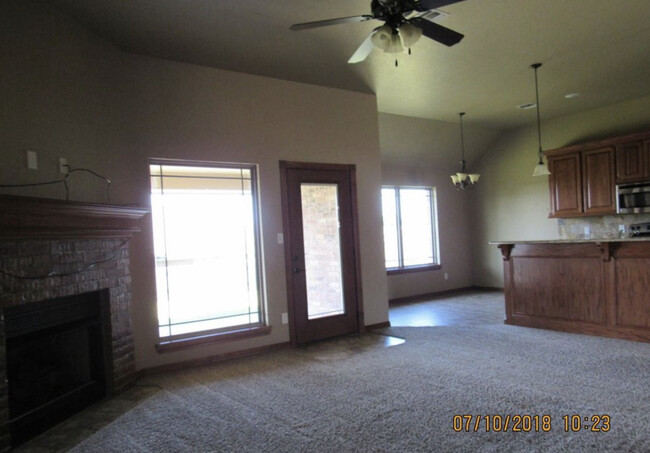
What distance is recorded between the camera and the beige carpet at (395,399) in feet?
7.85

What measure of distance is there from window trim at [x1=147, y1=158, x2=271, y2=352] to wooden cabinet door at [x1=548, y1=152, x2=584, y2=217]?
4818mm

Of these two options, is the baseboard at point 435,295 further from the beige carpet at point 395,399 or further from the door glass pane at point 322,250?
the beige carpet at point 395,399

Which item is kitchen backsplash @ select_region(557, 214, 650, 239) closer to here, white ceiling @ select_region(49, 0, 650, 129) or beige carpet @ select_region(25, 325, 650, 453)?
white ceiling @ select_region(49, 0, 650, 129)

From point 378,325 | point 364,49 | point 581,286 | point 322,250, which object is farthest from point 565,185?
point 364,49

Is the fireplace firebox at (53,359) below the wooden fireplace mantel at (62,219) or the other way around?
below

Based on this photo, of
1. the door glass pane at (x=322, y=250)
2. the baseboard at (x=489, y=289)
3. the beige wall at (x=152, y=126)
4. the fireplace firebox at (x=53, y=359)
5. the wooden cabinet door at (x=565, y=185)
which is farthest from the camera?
the baseboard at (x=489, y=289)

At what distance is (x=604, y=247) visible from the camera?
4.30m

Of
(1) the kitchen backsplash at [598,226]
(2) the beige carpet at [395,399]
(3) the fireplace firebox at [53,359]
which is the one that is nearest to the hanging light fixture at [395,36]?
(2) the beige carpet at [395,399]

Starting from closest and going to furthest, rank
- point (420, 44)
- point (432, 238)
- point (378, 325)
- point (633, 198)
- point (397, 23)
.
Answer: point (397, 23) < point (420, 44) < point (378, 325) < point (633, 198) < point (432, 238)

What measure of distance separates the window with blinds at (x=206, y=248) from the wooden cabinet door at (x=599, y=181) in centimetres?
491

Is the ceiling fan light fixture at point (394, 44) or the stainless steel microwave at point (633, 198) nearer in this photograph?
the ceiling fan light fixture at point (394, 44)

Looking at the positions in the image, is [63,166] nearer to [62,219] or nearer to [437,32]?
[62,219]

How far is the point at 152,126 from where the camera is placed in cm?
389

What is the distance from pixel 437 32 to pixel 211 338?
3270 mm
